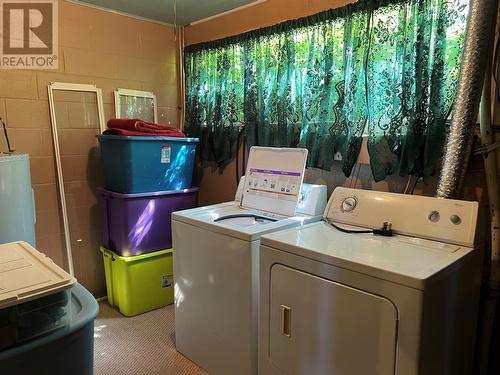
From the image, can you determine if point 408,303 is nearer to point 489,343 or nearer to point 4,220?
point 489,343

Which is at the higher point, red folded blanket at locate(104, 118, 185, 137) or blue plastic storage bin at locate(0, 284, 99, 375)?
red folded blanket at locate(104, 118, 185, 137)

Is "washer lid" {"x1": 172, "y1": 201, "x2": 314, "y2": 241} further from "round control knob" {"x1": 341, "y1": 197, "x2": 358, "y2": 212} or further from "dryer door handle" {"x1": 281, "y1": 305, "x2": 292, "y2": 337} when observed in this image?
"dryer door handle" {"x1": 281, "y1": 305, "x2": 292, "y2": 337}

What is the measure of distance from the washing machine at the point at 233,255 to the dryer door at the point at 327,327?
22cm

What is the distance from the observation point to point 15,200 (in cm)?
208

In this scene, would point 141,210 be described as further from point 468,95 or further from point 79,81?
point 468,95

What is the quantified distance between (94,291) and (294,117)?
2090mm

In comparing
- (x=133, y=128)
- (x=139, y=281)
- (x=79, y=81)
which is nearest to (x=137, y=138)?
(x=133, y=128)

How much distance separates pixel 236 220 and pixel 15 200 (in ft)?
4.02

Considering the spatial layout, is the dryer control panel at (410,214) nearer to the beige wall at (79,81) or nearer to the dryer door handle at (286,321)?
the dryer door handle at (286,321)

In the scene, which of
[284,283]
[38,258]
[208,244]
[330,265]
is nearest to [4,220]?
[208,244]

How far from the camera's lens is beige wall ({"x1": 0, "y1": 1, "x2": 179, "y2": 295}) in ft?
8.47

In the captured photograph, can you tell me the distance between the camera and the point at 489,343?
65.6 inches

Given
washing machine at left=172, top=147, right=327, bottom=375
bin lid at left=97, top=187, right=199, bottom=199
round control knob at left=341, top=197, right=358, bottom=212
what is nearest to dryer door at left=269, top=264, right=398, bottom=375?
washing machine at left=172, top=147, right=327, bottom=375

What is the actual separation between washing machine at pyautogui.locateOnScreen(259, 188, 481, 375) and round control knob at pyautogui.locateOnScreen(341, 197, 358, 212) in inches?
0.6
